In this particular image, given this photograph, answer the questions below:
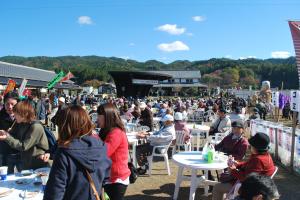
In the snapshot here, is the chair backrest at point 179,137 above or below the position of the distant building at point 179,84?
below

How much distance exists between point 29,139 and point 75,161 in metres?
1.82

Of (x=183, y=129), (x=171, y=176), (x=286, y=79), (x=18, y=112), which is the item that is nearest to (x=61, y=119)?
(x=18, y=112)

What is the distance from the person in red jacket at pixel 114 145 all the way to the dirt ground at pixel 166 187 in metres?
2.48

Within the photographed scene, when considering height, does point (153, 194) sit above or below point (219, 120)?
below

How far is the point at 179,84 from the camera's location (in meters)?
60.8

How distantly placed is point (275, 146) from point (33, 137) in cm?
681

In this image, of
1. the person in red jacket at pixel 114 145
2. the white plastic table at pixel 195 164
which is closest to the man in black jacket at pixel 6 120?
the person in red jacket at pixel 114 145

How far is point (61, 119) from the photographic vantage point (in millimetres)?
2180

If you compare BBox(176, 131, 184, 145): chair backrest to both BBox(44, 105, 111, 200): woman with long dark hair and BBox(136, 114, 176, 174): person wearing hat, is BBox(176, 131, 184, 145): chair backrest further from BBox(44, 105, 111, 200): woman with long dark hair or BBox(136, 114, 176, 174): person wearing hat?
BBox(44, 105, 111, 200): woman with long dark hair

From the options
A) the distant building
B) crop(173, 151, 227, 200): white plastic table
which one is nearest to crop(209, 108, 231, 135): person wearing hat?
crop(173, 151, 227, 200): white plastic table

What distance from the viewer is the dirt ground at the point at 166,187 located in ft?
18.4

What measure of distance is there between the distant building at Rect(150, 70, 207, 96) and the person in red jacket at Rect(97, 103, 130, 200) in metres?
52.7

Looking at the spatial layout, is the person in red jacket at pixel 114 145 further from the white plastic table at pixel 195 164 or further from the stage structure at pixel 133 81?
the stage structure at pixel 133 81

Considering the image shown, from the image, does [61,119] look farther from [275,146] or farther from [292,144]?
[275,146]
